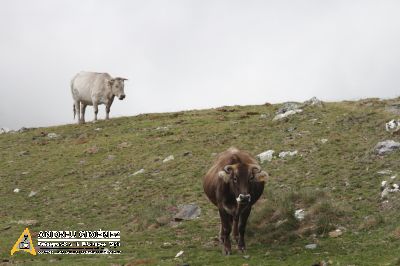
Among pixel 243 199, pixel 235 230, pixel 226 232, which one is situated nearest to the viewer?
pixel 243 199

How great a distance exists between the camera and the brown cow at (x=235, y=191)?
15.5 m

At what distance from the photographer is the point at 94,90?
45.7 m

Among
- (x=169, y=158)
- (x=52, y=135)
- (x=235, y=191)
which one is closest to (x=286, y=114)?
(x=169, y=158)

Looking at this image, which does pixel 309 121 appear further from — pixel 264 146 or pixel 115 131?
pixel 115 131

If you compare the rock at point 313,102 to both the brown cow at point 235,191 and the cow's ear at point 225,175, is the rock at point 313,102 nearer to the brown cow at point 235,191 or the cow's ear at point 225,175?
the brown cow at point 235,191

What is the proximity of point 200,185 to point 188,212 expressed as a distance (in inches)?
129

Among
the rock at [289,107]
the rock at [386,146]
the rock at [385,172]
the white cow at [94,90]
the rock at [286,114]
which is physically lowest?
the rock at [385,172]

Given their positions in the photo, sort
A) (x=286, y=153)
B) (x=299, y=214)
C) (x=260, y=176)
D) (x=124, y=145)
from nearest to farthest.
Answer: (x=260, y=176)
(x=299, y=214)
(x=286, y=153)
(x=124, y=145)

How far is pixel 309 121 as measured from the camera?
110 ft

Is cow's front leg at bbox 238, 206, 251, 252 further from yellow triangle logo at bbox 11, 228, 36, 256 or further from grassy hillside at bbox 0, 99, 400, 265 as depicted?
yellow triangle logo at bbox 11, 228, 36, 256

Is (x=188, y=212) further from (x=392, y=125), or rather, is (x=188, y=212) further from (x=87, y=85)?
(x=87, y=85)

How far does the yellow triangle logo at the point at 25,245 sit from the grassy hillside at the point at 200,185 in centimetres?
30

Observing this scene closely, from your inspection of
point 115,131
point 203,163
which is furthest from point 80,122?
point 203,163

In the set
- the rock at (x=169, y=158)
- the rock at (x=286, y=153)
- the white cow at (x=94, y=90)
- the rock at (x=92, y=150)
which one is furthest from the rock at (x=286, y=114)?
the white cow at (x=94, y=90)
